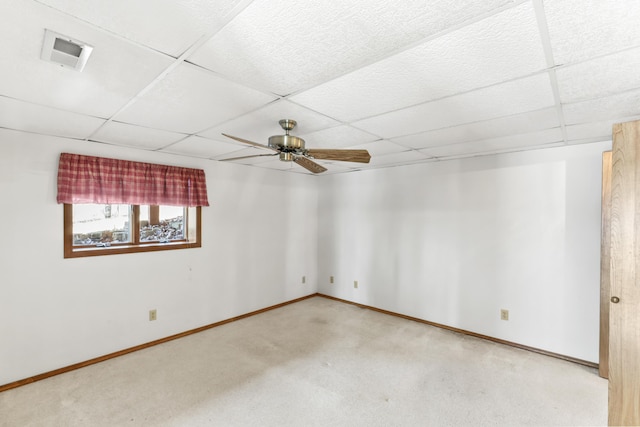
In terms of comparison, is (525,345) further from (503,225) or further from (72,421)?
(72,421)

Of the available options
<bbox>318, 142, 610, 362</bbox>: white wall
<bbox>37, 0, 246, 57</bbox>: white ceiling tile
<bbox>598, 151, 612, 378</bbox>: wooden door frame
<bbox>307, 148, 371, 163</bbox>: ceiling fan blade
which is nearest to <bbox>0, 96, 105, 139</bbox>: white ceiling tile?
<bbox>37, 0, 246, 57</bbox>: white ceiling tile

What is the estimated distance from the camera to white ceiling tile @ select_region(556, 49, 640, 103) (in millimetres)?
1375

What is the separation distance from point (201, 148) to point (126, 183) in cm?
86

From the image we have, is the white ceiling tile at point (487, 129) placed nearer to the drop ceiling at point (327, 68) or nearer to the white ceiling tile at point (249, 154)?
the drop ceiling at point (327, 68)

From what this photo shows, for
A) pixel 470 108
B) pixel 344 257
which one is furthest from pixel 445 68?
pixel 344 257

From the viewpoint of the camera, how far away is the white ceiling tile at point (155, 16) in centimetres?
103

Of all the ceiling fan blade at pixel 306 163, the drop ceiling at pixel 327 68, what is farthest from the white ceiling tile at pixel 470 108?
the ceiling fan blade at pixel 306 163

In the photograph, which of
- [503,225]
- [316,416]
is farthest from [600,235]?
[316,416]

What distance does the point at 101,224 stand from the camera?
10.2 feet

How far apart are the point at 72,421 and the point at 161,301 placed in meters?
1.39

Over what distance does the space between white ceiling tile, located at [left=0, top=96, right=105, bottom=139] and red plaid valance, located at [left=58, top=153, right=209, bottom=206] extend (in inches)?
11.9

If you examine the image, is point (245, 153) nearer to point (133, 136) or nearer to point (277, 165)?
point (277, 165)

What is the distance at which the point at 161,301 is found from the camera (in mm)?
3369

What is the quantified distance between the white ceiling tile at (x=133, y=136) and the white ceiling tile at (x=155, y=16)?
4.71ft
